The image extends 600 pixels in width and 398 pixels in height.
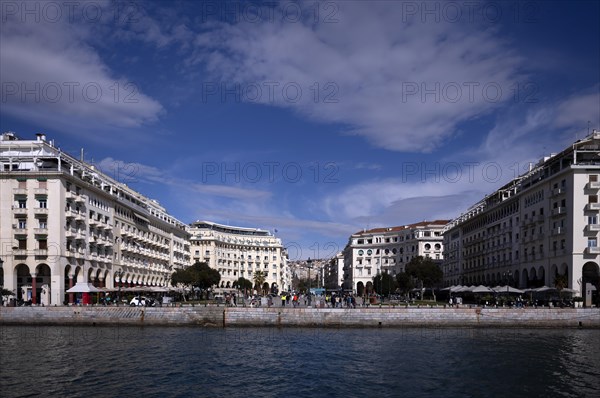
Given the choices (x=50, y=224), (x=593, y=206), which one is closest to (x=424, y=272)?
(x=593, y=206)

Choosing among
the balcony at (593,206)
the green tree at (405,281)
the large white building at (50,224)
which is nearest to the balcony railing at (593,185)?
the balcony at (593,206)

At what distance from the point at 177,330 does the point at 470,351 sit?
2935 centimetres

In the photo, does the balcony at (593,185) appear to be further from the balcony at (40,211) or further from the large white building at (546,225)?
the balcony at (40,211)

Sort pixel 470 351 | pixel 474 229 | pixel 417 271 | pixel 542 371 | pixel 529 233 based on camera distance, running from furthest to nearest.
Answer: pixel 474 229 → pixel 417 271 → pixel 529 233 → pixel 470 351 → pixel 542 371

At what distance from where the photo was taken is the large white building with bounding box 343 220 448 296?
15662 centimetres

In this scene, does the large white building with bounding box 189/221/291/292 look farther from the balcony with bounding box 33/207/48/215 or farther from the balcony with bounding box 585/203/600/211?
the balcony with bounding box 585/203/600/211

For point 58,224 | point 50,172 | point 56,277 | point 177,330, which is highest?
point 50,172

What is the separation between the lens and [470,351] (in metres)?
44.4

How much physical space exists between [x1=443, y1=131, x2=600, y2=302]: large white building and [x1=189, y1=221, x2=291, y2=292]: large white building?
8464cm

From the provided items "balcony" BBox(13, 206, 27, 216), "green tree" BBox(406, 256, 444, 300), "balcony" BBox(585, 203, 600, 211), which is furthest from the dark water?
"green tree" BBox(406, 256, 444, 300)

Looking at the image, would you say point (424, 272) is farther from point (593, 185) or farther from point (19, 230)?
point (19, 230)

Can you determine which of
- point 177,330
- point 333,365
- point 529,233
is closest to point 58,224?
point 177,330

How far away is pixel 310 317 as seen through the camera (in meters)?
61.9

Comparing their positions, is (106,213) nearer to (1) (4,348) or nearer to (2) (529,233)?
(1) (4,348)
